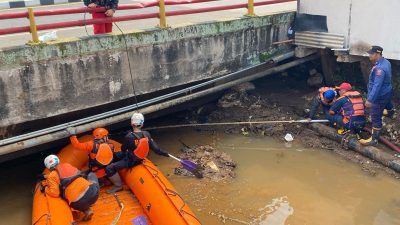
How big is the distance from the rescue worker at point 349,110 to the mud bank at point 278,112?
1.43ft

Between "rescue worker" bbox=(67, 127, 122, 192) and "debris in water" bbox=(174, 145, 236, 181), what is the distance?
4.39 feet

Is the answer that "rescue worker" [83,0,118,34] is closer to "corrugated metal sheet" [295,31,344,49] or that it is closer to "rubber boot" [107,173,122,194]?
"rubber boot" [107,173,122,194]

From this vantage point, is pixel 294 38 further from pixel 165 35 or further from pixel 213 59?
pixel 165 35

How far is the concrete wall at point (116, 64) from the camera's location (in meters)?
5.91

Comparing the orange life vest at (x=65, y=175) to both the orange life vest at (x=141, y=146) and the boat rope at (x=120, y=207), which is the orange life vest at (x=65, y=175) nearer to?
the boat rope at (x=120, y=207)

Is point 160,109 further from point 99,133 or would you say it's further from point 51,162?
point 51,162

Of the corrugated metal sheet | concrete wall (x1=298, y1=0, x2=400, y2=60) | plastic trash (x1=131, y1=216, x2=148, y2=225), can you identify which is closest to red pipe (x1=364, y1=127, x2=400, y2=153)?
concrete wall (x1=298, y1=0, x2=400, y2=60)

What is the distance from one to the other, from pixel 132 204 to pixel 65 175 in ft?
3.82

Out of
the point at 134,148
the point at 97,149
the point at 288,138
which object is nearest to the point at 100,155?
the point at 97,149

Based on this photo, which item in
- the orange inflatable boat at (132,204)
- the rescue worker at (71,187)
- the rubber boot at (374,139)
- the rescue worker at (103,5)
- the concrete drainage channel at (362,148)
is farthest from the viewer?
the rubber boot at (374,139)

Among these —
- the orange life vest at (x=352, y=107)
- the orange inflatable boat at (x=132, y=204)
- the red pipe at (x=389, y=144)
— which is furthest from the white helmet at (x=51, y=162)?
the red pipe at (x=389, y=144)

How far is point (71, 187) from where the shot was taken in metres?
5.61

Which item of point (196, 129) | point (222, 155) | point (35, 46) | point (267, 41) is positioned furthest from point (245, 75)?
point (35, 46)

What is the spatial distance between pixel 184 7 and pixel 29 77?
6097mm
